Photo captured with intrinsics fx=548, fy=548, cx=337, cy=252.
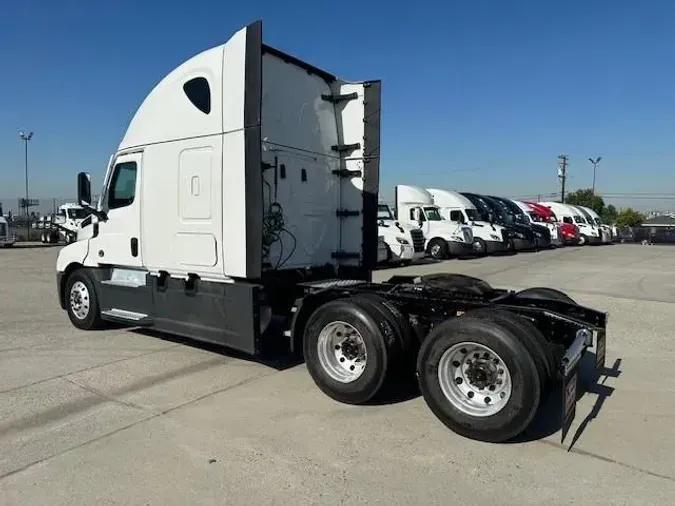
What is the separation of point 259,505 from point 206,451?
0.89m

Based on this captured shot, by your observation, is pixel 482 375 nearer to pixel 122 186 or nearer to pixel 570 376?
pixel 570 376

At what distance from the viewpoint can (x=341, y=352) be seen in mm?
5207

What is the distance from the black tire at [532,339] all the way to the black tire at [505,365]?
1.8 inches

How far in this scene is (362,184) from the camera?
705 centimetres

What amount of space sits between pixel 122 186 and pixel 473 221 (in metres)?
20.5

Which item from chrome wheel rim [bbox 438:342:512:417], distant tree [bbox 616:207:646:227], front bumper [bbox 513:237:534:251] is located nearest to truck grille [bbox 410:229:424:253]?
front bumper [bbox 513:237:534:251]

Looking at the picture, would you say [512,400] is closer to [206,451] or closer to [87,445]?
[206,451]

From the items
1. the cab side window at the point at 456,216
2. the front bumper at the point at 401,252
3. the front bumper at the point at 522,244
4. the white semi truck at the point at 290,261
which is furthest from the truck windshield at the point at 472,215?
the white semi truck at the point at 290,261

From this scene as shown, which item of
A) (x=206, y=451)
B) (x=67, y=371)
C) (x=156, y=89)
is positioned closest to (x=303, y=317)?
(x=206, y=451)

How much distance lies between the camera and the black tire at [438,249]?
23.4m

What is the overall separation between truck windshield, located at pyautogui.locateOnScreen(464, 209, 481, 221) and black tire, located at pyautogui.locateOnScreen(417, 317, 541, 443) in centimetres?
2202

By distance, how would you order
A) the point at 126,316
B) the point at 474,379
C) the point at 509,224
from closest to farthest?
the point at 474,379
the point at 126,316
the point at 509,224

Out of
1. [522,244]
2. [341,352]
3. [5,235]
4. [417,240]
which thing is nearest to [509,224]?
[522,244]

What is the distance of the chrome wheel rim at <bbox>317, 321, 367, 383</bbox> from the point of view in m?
5.07
